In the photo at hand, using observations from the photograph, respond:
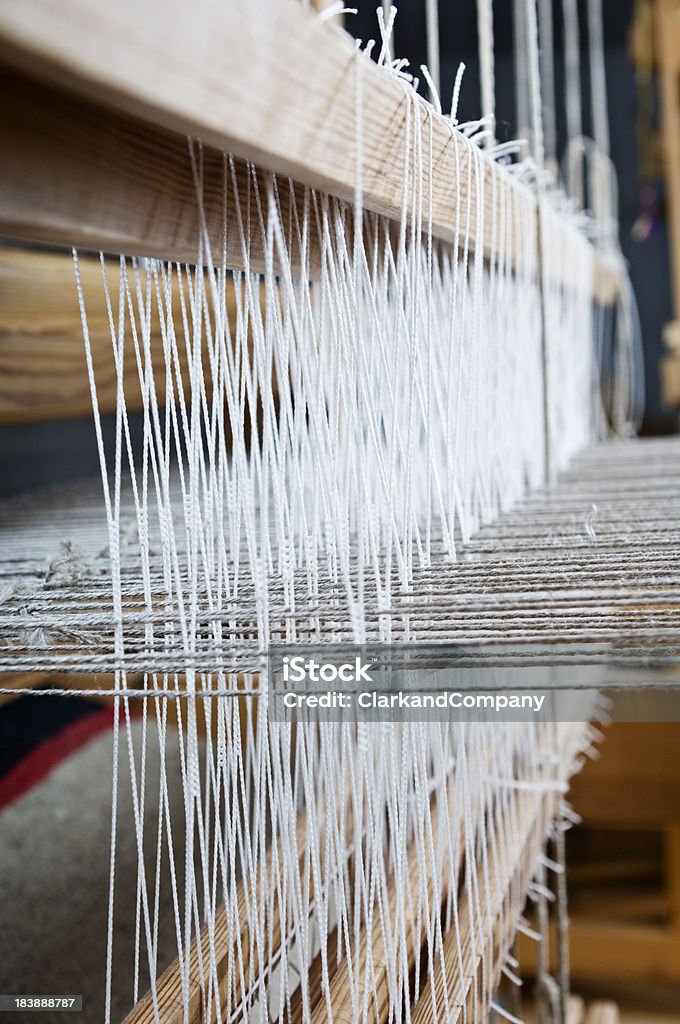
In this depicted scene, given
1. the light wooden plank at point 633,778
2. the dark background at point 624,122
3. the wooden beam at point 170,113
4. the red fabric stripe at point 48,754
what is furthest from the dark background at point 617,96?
the wooden beam at point 170,113

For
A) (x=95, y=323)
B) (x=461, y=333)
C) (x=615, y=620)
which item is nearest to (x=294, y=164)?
(x=615, y=620)

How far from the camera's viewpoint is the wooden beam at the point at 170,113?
0.35 meters

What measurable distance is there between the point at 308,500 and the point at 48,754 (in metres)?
0.99

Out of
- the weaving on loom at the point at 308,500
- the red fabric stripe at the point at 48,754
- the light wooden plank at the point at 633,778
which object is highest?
the weaving on loom at the point at 308,500

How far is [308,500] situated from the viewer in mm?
1188

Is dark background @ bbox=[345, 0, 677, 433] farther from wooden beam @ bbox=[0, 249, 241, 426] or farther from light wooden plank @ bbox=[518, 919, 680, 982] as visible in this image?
wooden beam @ bbox=[0, 249, 241, 426]

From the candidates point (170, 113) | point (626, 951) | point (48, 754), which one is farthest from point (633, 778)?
point (170, 113)

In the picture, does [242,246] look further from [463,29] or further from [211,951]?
[463,29]

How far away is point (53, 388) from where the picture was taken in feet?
5.34

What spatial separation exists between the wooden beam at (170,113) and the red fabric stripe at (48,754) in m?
1.41

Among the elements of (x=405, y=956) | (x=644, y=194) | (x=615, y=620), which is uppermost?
(x=644, y=194)

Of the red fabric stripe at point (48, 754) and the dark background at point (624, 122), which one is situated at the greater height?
the dark background at point (624, 122)

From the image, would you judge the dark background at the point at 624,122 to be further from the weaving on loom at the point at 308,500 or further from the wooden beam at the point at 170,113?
the wooden beam at the point at 170,113

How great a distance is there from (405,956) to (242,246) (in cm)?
51
